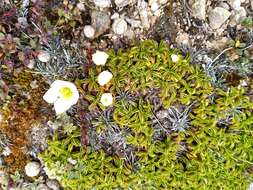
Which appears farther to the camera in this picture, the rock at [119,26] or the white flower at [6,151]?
the white flower at [6,151]

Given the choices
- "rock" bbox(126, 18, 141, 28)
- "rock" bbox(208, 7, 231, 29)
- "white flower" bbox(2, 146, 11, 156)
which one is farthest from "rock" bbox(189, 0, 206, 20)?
"white flower" bbox(2, 146, 11, 156)

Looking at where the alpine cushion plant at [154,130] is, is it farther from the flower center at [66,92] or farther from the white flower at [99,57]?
the flower center at [66,92]

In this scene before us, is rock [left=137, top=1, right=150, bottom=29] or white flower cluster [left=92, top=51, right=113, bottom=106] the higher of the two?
rock [left=137, top=1, right=150, bottom=29]

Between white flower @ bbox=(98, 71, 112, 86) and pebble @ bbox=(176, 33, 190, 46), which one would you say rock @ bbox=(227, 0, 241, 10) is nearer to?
pebble @ bbox=(176, 33, 190, 46)

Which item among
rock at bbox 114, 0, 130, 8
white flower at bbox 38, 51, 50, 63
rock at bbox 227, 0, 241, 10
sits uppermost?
rock at bbox 114, 0, 130, 8

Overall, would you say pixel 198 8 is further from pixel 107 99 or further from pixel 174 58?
pixel 107 99

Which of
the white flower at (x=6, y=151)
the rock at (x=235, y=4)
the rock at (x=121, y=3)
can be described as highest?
the rock at (x=121, y=3)

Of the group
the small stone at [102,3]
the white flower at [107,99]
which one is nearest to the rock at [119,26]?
the small stone at [102,3]
